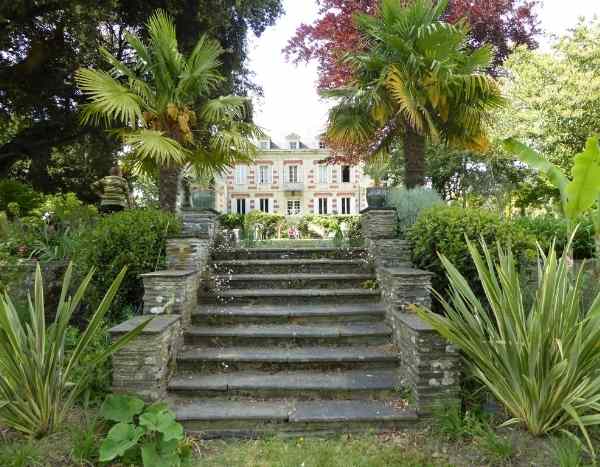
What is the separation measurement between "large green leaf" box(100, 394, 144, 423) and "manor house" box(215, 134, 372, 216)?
28091 mm

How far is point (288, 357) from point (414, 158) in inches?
191

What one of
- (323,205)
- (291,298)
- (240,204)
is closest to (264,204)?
(240,204)

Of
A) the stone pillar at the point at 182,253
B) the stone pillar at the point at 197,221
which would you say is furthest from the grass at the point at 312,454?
the stone pillar at the point at 197,221

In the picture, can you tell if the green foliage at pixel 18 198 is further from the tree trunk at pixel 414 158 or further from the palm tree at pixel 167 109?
the tree trunk at pixel 414 158

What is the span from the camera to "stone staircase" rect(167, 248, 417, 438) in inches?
123

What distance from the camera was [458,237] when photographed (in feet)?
13.0

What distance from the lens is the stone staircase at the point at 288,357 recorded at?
10.2 feet

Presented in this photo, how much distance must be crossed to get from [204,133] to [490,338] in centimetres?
560

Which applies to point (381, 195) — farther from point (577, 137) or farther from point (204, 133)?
point (577, 137)

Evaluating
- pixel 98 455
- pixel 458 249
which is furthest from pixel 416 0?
pixel 98 455

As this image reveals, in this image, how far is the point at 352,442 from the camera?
2.94m

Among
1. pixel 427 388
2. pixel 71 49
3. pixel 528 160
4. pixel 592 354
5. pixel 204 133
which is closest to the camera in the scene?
pixel 592 354

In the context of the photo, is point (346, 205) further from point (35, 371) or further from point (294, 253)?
point (35, 371)

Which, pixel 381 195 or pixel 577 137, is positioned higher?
pixel 577 137
